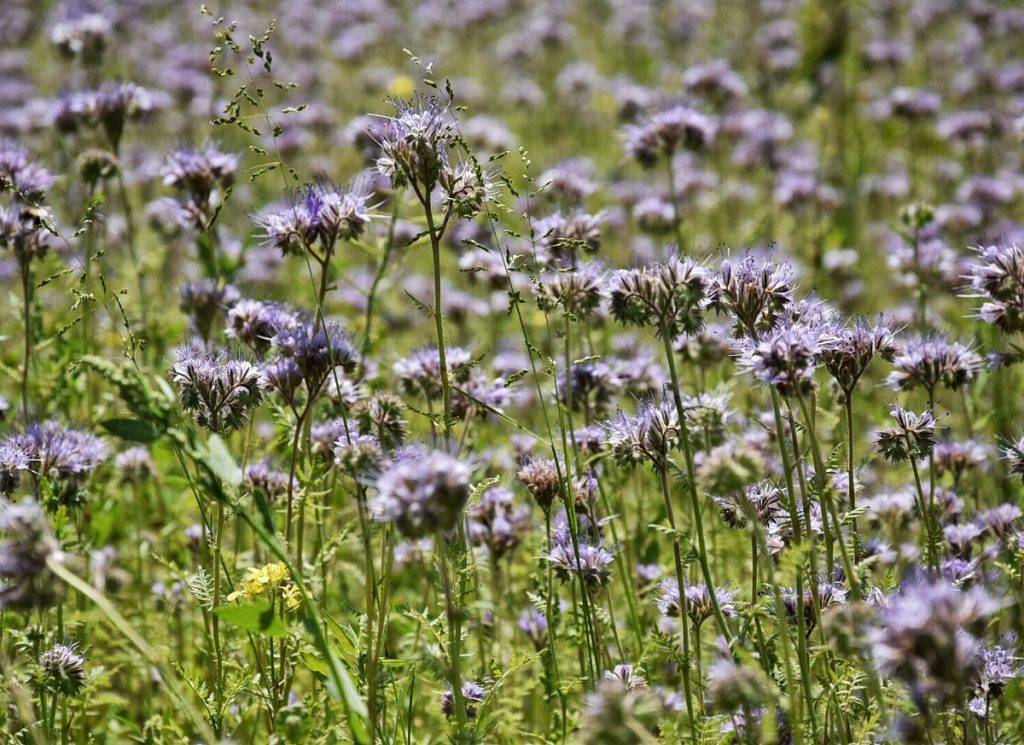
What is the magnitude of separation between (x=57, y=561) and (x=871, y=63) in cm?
1070

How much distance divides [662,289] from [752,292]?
1.00 feet

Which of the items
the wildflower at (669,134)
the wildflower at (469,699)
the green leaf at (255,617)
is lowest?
the wildflower at (469,699)

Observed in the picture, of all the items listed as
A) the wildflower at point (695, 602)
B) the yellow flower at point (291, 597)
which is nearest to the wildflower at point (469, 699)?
the yellow flower at point (291, 597)

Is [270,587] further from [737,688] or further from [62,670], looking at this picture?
[737,688]

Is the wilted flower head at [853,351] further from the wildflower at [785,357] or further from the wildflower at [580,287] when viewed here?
the wildflower at [580,287]

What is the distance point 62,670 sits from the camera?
3779mm

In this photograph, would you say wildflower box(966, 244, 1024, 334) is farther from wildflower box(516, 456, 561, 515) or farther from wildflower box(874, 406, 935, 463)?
wildflower box(516, 456, 561, 515)

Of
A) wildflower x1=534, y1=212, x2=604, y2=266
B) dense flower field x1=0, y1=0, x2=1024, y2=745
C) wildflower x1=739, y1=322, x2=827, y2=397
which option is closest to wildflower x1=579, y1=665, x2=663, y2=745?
dense flower field x1=0, y1=0, x2=1024, y2=745

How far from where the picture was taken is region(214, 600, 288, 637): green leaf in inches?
131

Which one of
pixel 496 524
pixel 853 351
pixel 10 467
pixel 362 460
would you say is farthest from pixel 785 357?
pixel 10 467

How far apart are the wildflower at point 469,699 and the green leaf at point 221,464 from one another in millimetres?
1241

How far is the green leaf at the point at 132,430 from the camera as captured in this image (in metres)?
3.04

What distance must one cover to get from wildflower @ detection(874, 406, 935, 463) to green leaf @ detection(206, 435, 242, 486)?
228 cm

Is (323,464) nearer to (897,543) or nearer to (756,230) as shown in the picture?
(897,543)
